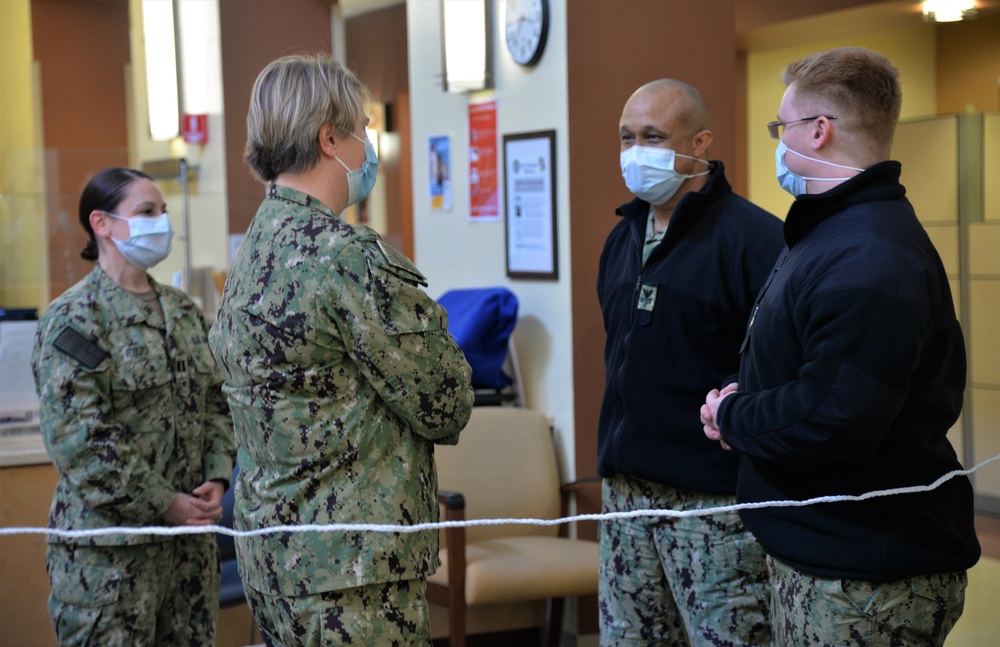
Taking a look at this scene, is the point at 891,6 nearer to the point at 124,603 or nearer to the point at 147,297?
the point at 147,297

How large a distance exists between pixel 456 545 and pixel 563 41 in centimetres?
170

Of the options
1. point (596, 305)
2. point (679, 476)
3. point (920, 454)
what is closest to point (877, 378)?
point (920, 454)

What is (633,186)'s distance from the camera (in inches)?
104

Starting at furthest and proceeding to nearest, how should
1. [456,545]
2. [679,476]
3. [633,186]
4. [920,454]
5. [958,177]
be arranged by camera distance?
[958,177], [456,545], [633,186], [679,476], [920,454]

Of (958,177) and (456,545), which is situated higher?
(958,177)

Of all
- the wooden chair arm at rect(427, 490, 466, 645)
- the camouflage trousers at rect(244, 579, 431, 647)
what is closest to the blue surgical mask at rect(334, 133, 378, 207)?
the camouflage trousers at rect(244, 579, 431, 647)

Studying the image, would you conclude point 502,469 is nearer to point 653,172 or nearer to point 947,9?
point 653,172

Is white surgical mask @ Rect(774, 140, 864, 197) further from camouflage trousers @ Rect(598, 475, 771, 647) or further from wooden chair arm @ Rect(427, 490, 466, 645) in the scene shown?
wooden chair arm @ Rect(427, 490, 466, 645)

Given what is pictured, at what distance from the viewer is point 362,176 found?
6.79 ft

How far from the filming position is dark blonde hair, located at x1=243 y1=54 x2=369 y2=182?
6.24 ft

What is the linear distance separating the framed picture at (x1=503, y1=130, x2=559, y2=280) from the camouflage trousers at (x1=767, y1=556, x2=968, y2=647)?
2.12 meters

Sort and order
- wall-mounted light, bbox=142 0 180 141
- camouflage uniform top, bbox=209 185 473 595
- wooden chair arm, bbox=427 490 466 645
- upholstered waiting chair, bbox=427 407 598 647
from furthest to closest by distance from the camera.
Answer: wall-mounted light, bbox=142 0 180 141
upholstered waiting chair, bbox=427 407 598 647
wooden chair arm, bbox=427 490 466 645
camouflage uniform top, bbox=209 185 473 595

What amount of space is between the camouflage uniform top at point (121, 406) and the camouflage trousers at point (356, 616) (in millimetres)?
780

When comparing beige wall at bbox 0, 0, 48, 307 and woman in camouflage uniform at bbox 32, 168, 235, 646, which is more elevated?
beige wall at bbox 0, 0, 48, 307
